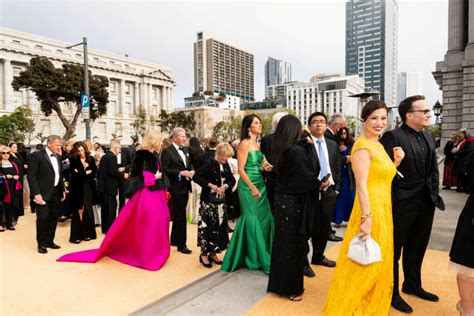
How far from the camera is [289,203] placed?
3.46 meters

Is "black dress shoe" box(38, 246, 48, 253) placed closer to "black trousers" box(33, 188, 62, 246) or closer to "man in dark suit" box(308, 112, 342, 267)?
"black trousers" box(33, 188, 62, 246)

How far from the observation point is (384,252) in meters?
2.87

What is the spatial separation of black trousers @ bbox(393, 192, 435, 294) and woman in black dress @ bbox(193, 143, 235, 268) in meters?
2.30

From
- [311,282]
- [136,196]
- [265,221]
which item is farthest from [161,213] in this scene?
[311,282]

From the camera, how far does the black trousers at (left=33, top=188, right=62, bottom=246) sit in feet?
18.9

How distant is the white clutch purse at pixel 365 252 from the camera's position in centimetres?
267

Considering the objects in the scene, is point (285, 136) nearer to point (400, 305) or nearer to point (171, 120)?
point (400, 305)

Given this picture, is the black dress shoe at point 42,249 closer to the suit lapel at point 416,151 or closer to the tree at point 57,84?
the suit lapel at point 416,151

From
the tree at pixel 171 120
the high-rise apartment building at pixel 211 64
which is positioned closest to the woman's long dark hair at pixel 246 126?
the tree at pixel 171 120

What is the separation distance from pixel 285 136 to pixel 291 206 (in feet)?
2.40

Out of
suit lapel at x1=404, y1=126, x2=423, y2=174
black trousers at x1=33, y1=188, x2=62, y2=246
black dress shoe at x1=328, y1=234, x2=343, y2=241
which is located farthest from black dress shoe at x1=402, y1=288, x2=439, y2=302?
black trousers at x1=33, y1=188, x2=62, y2=246

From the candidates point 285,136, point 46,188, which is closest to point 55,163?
point 46,188

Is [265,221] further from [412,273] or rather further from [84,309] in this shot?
[84,309]

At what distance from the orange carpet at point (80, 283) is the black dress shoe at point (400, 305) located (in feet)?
7.57
